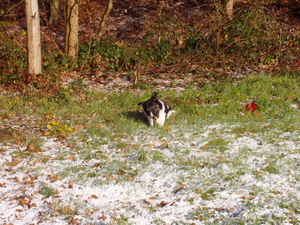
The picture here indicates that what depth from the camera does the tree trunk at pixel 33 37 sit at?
10.2 metres

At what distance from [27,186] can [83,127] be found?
2.50 m

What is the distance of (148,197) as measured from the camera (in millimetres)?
5266

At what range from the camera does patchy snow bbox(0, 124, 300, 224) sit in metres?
4.78

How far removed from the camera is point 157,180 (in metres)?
5.69

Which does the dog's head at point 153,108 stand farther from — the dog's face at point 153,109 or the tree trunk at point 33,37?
the tree trunk at point 33,37

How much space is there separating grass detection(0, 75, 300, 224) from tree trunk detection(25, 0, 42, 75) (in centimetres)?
141

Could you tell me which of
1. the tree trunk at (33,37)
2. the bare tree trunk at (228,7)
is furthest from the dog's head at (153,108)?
the bare tree trunk at (228,7)

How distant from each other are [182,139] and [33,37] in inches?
232

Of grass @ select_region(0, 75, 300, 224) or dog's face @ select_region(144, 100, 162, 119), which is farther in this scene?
dog's face @ select_region(144, 100, 162, 119)

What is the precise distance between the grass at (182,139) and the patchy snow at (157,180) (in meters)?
0.02

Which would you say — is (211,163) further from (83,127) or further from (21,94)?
(21,94)

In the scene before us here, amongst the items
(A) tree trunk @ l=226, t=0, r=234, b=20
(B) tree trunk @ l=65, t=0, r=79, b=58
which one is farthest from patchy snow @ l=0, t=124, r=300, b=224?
(A) tree trunk @ l=226, t=0, r=234, b=20

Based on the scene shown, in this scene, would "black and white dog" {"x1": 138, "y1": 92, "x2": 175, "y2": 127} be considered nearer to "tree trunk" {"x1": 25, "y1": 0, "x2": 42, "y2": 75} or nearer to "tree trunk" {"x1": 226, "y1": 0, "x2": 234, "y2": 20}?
"tree trunk" {"x1": 25, "y1": 0, "x2": 42, "y2": 75}

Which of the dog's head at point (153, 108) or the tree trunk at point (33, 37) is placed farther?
the tree trunk at point (33, 37)
